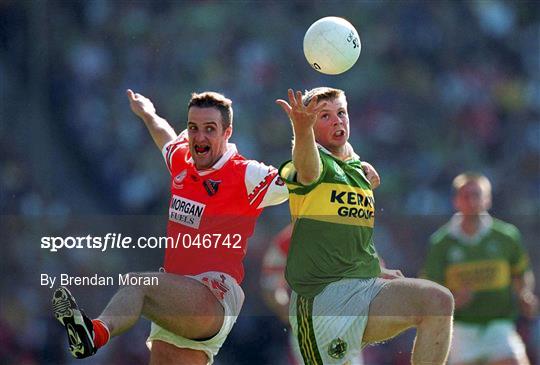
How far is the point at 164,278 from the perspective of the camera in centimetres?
681

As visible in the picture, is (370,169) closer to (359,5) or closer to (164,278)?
(164,278)

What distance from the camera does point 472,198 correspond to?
9.13 metres

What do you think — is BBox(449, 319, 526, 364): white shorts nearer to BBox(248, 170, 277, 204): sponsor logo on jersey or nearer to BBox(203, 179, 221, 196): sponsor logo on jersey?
BBox(248, 170, 277, 204): sponsor logo on jersey

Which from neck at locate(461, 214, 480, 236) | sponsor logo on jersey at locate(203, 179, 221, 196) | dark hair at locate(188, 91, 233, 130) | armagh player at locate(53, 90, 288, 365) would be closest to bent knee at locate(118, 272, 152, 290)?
armagh player at locate(53, 90, 288, 365)

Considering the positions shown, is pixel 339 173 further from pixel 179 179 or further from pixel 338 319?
pixel 179 179

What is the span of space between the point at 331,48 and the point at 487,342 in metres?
2.97

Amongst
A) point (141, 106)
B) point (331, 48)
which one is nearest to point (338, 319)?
point (331, 48)

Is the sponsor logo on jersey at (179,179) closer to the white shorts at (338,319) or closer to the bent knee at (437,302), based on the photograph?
the white shorts at (338,319)

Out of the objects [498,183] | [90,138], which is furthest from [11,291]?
[498,183]

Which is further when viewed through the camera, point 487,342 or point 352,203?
point 487,342

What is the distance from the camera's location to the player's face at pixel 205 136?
7.21 m

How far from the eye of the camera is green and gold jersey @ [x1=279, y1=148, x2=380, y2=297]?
6.64 meters

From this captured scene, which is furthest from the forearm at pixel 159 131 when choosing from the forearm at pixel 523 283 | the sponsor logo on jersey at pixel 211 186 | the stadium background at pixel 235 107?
the stadium background at pixel 235 107

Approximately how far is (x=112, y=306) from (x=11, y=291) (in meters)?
5.53
